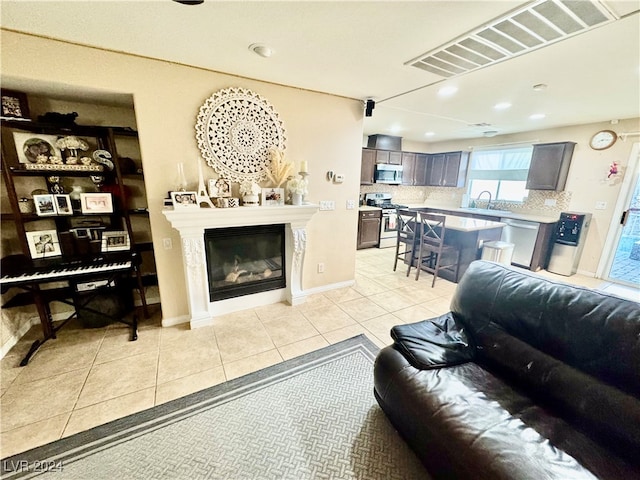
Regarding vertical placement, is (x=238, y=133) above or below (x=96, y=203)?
above

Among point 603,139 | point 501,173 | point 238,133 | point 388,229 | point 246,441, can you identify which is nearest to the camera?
point 246,441

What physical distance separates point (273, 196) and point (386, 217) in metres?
3.55

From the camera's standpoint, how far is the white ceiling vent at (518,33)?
146 cm

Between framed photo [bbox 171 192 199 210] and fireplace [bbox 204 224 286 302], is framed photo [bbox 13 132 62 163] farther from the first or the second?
fireplace [bbox 204 224 286 302]

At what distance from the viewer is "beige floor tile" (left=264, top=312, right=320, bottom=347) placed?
2.50 meters

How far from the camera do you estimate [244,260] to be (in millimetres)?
3037

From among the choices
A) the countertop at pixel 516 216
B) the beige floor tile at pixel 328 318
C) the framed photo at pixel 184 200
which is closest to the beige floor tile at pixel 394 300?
the beige floor tile at pixel 328 318

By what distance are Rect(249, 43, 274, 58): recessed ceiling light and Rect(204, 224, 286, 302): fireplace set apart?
162cm

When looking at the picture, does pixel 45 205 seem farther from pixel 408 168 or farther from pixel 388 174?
pixel 408 168

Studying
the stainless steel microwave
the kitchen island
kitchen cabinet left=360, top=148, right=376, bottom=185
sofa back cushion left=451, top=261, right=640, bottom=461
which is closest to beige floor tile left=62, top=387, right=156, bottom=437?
sofa back cushion left=451, top=261, right=640, bottom=461

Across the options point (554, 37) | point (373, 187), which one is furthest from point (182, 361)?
point (373, 187)

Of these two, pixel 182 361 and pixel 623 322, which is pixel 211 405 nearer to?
pixel 182 361

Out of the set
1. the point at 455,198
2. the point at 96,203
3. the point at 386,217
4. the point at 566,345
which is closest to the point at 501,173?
the point at 455,198

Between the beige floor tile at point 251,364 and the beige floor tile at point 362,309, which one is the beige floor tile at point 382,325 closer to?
the beige floor tile at point 362,309
